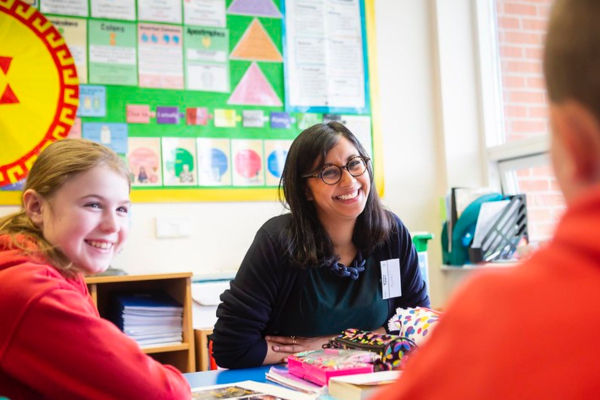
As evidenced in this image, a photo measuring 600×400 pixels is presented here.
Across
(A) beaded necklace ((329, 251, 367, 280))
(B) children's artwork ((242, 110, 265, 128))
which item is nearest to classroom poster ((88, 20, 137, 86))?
(B) children's artwork ((242, 110, 265, 128))

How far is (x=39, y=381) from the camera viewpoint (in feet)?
3.46

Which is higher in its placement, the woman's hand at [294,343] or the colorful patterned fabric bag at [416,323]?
the colorful patterned fabric bag at [416,323]

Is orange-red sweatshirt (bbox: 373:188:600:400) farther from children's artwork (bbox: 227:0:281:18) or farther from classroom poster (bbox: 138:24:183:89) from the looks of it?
children's artwork (bbox: 227:0:281:18)

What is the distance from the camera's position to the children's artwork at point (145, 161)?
315cm

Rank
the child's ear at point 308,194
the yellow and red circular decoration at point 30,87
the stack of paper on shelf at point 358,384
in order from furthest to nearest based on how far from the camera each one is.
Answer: the yellow and red circular decoration at point 30,87 → the child's ear at point 308,194 → the stack of paper on shelf at point 358,384

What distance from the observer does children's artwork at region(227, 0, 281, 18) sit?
3406 mm

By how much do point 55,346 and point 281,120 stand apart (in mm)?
2513

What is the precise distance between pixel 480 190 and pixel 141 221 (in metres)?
1.78

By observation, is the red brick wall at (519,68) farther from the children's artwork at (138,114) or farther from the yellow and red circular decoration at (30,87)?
the yellow and red circular decoration at (30,87)

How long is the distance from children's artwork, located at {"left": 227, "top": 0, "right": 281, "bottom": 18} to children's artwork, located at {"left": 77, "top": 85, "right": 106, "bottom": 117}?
0.83 m

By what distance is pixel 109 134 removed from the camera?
10.2 feet

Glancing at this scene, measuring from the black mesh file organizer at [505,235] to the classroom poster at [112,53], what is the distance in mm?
1971

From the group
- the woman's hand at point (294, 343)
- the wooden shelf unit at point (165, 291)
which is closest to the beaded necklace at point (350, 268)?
the woman's hand at point (294, 343)

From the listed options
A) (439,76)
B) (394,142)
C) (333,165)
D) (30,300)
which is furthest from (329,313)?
(439,76)
